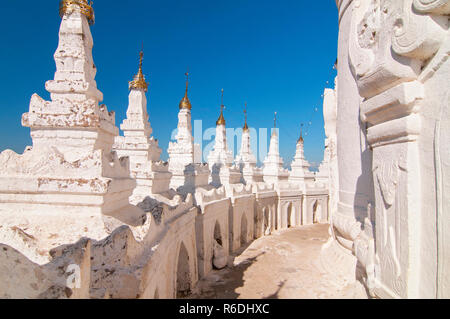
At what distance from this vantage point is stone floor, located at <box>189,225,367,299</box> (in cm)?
550

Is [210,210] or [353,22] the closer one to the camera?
[353,22]

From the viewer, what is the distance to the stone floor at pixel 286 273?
5504 millimetres

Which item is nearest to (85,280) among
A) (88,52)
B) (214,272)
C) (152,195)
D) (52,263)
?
(52,263)

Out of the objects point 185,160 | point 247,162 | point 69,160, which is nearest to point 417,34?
point 69,160

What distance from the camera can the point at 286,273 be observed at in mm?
12898

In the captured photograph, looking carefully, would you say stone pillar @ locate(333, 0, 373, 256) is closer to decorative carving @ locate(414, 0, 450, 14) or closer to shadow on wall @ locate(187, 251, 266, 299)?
decorative carving @ locate(414, 0, 450, 14)

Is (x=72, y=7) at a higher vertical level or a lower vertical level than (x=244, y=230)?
higher

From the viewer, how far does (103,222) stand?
5059 mm

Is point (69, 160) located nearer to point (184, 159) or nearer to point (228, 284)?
point (228, 284)

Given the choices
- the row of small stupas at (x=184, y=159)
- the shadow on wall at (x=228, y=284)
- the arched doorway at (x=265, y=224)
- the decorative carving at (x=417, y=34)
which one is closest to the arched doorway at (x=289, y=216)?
the row of small stupas at (x=184, y=159)

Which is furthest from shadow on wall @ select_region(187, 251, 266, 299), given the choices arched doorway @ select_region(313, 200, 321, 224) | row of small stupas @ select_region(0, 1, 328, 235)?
arched doorway @ select_region(313, 200, 321, 224)

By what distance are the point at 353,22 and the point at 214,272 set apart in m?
12.3
